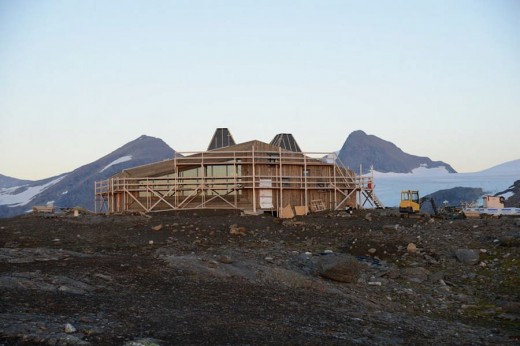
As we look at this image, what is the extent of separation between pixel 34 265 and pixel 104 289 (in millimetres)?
3707

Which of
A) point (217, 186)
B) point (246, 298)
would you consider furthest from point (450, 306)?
point (217, 186)

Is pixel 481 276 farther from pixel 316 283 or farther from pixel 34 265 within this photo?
pixel 34 265

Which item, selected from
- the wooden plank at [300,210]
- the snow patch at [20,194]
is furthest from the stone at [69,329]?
the snow patch at [20,194]

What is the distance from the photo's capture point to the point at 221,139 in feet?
A: 185

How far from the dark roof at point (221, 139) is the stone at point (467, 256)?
33713 millimetres

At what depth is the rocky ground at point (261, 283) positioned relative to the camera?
12.3 m

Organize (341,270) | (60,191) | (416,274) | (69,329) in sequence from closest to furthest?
(69,329)
(341,270)
(416,274)
(60,191)

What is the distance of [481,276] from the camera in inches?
883

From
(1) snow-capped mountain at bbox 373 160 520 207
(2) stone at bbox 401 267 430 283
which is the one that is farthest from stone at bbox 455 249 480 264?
(1) snow-capped mountain at bbox 373 160 520 207

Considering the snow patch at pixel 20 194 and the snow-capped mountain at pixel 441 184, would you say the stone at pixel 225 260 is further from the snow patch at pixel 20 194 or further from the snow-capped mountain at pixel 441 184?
the snow patch at pixel 20 194

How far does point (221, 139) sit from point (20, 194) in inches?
5583

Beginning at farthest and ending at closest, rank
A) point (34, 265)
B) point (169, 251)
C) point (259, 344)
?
point (169, 251), point (34, 265), point (259, 344)

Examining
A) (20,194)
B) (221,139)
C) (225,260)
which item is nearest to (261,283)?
(225,260)

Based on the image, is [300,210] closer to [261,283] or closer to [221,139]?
[221,139]
